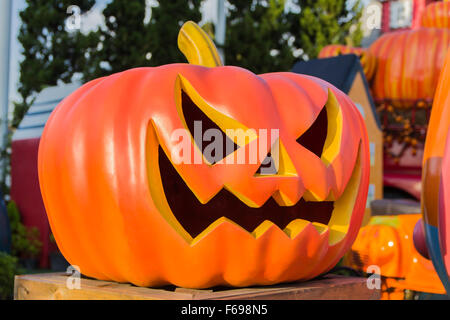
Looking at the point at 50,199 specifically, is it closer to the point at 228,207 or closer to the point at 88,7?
the point at 228,207

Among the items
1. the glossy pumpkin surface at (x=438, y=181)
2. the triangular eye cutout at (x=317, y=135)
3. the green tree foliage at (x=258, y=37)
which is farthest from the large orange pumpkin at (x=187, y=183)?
the green tree foliage at (x=258, y=37)

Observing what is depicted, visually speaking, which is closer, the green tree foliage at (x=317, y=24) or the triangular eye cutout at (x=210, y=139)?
the triangular eye cutout at (x=210, y=139)

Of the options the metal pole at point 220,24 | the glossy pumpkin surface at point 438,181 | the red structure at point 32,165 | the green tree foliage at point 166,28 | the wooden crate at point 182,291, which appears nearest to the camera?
the glossy pumpkin surface at point 438,181

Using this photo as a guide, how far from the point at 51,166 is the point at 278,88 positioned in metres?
0.81

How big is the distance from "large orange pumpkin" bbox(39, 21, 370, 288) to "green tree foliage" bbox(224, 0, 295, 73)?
8.69 meters

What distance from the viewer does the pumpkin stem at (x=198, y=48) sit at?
2352 mm

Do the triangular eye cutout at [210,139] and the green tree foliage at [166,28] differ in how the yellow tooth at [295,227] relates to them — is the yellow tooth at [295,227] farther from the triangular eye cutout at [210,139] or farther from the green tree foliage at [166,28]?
the green tree foliage at [166,28]

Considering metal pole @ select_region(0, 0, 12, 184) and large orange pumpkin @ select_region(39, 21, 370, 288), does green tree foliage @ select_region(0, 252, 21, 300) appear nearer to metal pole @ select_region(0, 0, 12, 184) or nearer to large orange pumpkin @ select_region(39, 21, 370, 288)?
large orange pumpkin @ select_region(39, 21, 370, 288)

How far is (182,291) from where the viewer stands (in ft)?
6.22

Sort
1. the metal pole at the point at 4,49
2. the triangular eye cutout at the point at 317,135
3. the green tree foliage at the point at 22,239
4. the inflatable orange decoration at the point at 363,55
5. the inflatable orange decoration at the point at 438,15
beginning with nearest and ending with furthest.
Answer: the triangular eye cutout at the point at 317,135 < the green tree foliage at the point at 22,239 < the metal pole at the point at 4,49 < the inflatable orange decoration at the point at 363,55 < the inflatable orange decoration at the point at 438,15

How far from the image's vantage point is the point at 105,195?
1.87 metres

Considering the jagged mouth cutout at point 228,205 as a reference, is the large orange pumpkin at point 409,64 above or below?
above

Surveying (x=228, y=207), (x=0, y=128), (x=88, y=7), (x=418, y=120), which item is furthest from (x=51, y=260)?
(x=418, y=120)

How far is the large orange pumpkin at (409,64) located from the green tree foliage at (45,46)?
13.9 ft
